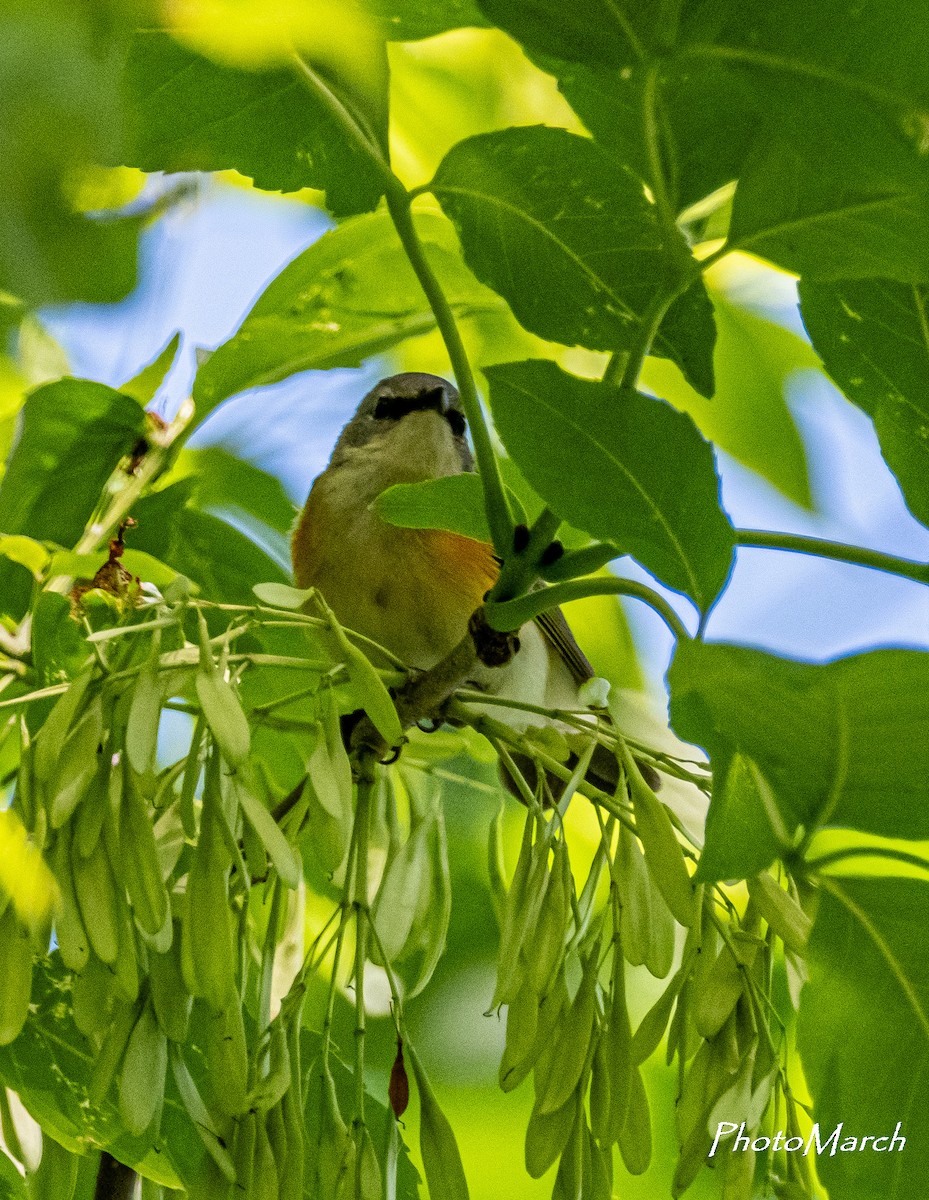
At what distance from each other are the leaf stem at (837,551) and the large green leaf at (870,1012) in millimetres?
209

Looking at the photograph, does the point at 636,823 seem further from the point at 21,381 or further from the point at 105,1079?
the point at 21,381

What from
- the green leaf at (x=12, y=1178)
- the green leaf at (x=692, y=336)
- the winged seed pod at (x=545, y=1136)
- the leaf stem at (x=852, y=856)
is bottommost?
the green leaf at (x=12, y=1178)

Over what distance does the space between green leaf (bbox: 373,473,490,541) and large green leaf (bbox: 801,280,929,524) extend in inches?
10.7

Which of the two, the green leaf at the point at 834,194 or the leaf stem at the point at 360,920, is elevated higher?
the green leaf at the point at 834,194

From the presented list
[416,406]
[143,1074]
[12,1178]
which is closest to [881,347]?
[143,1074]

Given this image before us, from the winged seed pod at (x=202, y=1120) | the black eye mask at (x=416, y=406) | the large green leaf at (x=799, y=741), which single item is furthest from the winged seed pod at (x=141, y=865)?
the black eye mask at (x=416, y=406)

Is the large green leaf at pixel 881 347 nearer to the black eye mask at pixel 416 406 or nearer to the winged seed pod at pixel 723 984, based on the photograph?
the winged seed pod at pixel 723 984

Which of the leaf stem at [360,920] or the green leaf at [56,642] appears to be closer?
the leaf stem at [360,920]

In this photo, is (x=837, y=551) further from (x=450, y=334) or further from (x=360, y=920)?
(x=360, y=920)

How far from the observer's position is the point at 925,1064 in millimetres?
748

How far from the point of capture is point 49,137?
0.42m

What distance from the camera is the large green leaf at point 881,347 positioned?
0.86 meters

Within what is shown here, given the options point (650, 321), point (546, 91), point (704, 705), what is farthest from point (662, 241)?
point (546, 91)

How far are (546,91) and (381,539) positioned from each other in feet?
2.30
